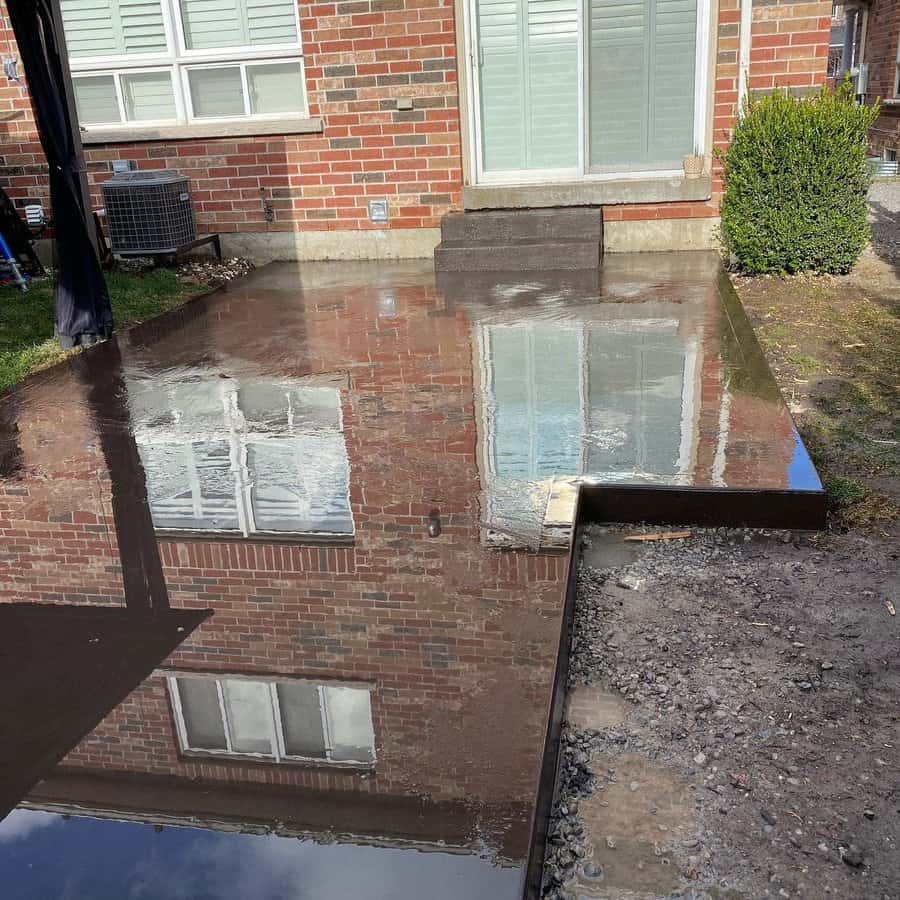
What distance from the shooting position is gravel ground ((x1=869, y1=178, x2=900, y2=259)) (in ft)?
28.9

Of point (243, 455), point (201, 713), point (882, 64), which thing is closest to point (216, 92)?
point (243, 455)

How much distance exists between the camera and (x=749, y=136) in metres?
7.09

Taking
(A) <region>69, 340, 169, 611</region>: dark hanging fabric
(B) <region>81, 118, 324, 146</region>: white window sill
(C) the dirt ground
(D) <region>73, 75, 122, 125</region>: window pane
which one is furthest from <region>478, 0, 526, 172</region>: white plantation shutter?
(C) the dirt ground

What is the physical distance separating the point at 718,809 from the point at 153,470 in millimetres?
2754

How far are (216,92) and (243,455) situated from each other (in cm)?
608

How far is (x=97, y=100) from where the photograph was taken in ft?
29.8

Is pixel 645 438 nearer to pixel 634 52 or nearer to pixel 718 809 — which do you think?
pixel 718 809

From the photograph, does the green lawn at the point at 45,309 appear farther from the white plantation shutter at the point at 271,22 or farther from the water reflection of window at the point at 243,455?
the white plantation shutter at the point at 271,22

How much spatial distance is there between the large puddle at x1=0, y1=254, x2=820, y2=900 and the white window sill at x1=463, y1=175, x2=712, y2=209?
8.30 feet

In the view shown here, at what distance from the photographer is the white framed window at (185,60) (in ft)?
28.1

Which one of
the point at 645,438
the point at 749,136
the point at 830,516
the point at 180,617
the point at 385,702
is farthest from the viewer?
the point at 749,136

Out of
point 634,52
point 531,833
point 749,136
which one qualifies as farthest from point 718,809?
point 634,52

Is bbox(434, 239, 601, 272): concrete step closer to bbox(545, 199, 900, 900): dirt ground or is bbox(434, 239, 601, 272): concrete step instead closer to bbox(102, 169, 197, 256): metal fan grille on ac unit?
bbox(102, 169, 197, 256): metal fan grille on ac unit

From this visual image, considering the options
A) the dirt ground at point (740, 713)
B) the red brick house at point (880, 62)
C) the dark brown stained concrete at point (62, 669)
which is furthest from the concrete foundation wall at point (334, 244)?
the red brick house at point (880, 62)
